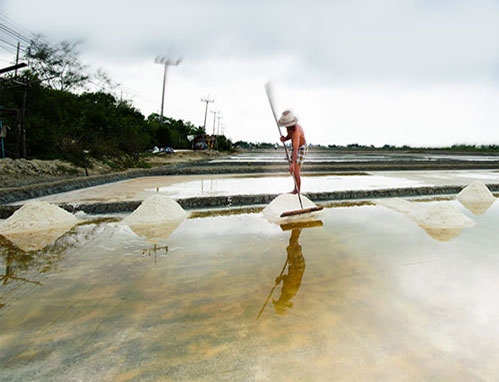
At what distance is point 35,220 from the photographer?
3309mm

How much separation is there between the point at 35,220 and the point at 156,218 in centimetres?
123

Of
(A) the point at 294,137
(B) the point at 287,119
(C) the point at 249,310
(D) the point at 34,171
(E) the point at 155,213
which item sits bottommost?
(C) the point at 249,310

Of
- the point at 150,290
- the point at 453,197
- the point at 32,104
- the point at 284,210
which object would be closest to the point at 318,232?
the point at 284,210

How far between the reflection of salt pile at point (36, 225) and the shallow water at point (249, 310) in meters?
0.15

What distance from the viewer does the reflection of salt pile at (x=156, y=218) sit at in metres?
3.25

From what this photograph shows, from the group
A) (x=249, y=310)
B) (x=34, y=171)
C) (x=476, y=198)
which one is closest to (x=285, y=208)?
(x=249, y=310)

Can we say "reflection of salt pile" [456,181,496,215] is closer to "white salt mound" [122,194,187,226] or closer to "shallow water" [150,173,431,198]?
"shallow water" [150,173,431,198]

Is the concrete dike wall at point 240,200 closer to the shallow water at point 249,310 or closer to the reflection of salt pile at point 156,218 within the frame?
the reflection of salt pile at point 156,218

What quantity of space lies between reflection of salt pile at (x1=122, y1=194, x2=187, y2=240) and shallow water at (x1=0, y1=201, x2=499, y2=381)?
1.16 ft

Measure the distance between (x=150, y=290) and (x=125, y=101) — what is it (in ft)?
101

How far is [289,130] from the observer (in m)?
4.26

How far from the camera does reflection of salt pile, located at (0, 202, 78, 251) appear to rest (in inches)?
113

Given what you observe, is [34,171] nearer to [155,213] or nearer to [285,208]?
[155,213]

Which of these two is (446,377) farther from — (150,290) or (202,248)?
(202,248)
